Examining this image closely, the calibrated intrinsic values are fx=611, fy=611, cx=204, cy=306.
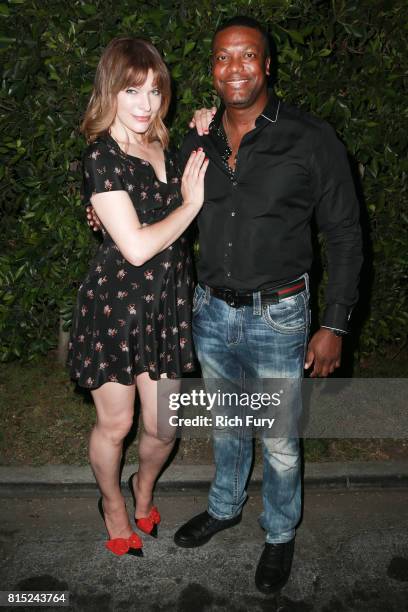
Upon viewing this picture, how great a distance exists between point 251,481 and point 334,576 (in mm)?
919

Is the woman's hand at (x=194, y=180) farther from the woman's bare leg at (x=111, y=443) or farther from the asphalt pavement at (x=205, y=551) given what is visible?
the asphalt pavement at (x=205, y=551)

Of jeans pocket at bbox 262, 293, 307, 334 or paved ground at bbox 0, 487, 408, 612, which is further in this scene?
paved ground at bbox 0, 487, 408, 612

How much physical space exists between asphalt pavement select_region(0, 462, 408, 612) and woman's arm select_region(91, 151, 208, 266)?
5.49 feet

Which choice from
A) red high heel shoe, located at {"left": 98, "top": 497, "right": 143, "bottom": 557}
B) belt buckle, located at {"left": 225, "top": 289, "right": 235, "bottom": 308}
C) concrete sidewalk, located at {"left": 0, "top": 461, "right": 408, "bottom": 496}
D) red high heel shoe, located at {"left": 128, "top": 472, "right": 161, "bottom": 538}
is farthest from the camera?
concrete sidewalk, located at {"left": 0, "top": 461, "right": 408, "bottom": 496}

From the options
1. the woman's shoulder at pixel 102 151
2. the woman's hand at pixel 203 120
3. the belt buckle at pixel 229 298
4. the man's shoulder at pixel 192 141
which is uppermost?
the woman's hand at pixel 203 120

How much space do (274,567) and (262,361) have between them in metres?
1.10

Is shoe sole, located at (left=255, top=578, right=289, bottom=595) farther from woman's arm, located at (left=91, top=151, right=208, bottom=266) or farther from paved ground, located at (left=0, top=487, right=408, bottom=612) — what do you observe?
woman's arm, located at (left=91, top=151, right=208, bottom=266)

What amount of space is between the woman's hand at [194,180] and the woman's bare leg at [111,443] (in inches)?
37.4

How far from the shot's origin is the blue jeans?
112 inches

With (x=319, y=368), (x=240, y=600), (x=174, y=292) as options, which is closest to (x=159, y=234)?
(x=174, y=292)

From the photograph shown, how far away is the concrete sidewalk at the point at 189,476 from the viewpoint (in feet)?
12.9

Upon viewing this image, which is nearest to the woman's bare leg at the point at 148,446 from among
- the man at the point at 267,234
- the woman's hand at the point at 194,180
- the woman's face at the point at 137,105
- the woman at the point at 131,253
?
the woman at the point at 131,253

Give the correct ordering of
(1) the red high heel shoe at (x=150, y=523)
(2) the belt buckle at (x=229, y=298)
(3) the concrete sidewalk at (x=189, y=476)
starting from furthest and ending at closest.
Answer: (3) the concrete sidewalk at (x=189, y=476)
(1) the red high heel shoe at (x=150, y=523)
(2) the belt buckle at (x=229, y=298)

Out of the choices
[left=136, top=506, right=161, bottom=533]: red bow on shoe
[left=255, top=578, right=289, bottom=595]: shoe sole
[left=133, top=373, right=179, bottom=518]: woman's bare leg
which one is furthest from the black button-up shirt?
[left=136, top=506, right=161, bottom=533]: red bow on shoe
